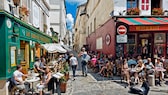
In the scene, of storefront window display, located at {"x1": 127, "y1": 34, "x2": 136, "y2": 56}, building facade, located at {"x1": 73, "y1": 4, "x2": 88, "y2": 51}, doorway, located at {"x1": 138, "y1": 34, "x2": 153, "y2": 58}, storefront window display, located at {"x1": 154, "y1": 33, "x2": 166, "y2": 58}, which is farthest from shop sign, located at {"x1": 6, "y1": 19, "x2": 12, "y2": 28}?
building facade, located at {"x1": 73, "y1": 4, "x2": 88, "y2": 51}

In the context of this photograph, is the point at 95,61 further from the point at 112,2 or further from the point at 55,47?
the point at 112,2

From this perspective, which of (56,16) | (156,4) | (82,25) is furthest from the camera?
(82,25)

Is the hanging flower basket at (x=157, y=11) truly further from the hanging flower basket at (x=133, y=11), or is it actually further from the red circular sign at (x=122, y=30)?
the red circular sign at (x=122, y=30)

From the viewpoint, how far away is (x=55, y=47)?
635 inches

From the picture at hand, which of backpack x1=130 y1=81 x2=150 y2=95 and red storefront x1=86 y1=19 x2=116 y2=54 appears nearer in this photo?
backpack x1=130 y1=81 x2=150 y2=95

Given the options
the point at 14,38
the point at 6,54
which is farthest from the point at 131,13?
the point at 6,54

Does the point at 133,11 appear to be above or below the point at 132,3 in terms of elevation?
below

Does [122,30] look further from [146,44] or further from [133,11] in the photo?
[146,44]

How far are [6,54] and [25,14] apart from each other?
6621 mm

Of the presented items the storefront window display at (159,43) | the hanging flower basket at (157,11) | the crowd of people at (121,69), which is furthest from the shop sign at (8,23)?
the storefront window display at (159,43)

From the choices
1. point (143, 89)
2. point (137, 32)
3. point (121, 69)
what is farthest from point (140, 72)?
point (137, 32)

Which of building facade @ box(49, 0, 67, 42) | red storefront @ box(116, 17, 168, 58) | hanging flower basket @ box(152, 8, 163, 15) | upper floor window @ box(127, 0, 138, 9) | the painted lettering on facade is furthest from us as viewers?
building facade @ box(49, 0, 67, 42)

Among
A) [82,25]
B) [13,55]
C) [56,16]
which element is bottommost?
[13,55]

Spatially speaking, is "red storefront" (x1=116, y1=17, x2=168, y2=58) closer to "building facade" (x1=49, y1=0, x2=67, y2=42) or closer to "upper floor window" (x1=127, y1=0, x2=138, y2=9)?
"upper floor window" (x1=127, y1=0, x2=138, y2=9)
